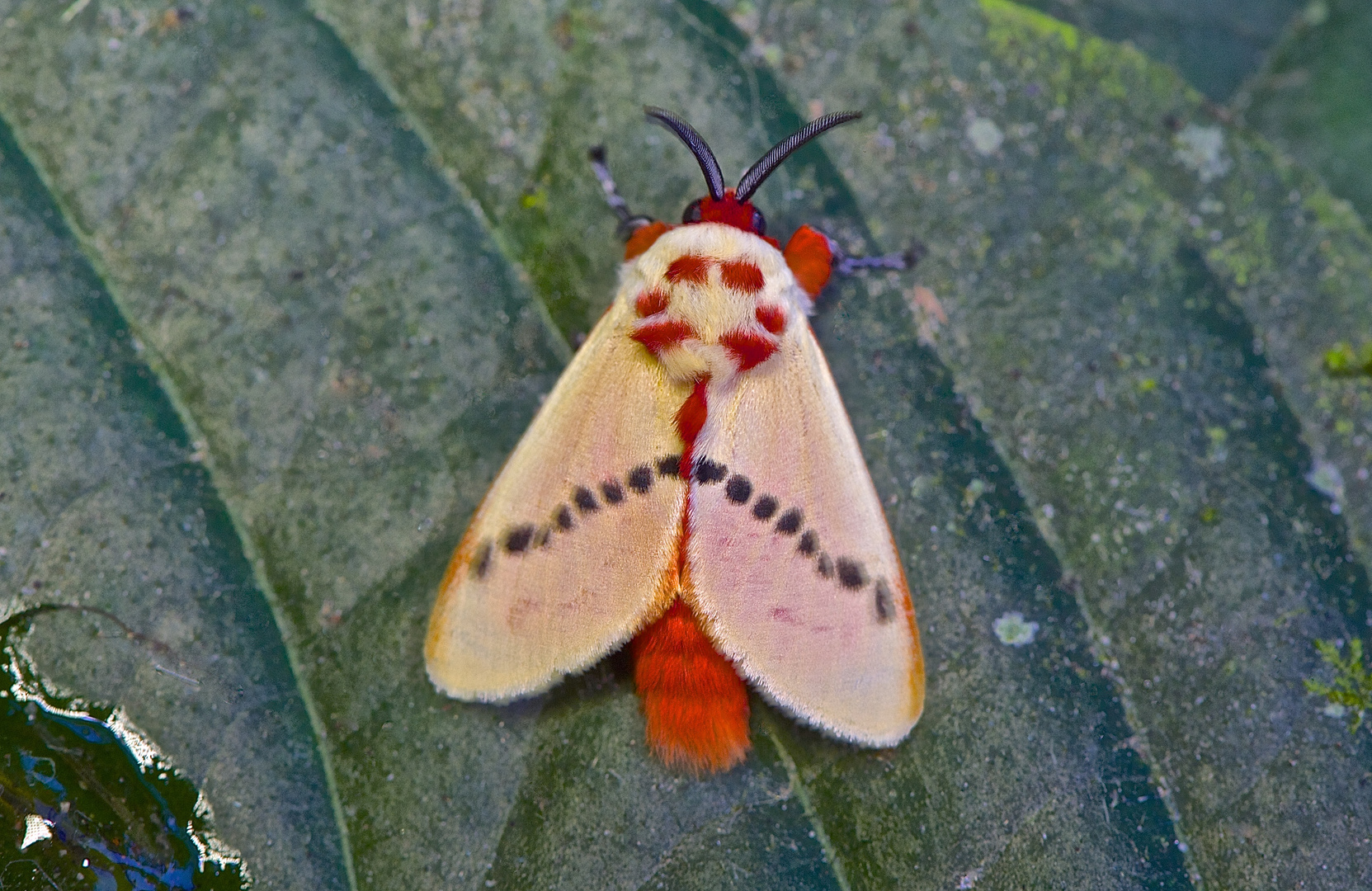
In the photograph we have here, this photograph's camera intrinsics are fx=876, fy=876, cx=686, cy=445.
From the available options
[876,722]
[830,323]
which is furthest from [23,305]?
[876,722]

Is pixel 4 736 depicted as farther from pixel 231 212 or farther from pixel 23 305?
pixel 231 212

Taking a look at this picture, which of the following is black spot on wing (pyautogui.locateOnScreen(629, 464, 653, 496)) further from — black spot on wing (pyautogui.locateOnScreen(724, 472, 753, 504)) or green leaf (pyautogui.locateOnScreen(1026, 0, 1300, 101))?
green leaf (pyautogui.locateOnScreen(1026, 0, 1300, 101))

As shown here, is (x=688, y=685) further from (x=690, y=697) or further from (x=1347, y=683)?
(x=1347, y=683)

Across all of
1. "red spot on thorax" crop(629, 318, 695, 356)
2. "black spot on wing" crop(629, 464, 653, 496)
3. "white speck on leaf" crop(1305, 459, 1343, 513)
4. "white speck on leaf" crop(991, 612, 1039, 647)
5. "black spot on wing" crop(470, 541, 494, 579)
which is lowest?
"white speck on leaf" crop(991, 612, 1039, 647)

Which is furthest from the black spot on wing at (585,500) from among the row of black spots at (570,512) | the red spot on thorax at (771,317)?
the red spot on thorax at (771,317)

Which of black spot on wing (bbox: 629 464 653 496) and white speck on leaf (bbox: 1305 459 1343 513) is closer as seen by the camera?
black spot on wing (bbox: 629 464 653 496)

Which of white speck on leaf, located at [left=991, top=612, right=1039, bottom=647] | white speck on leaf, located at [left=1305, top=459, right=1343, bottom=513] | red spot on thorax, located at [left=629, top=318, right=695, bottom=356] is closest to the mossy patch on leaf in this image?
white speck on leaf, located at [left=1305, top=459, right=1343, bottom=513]
